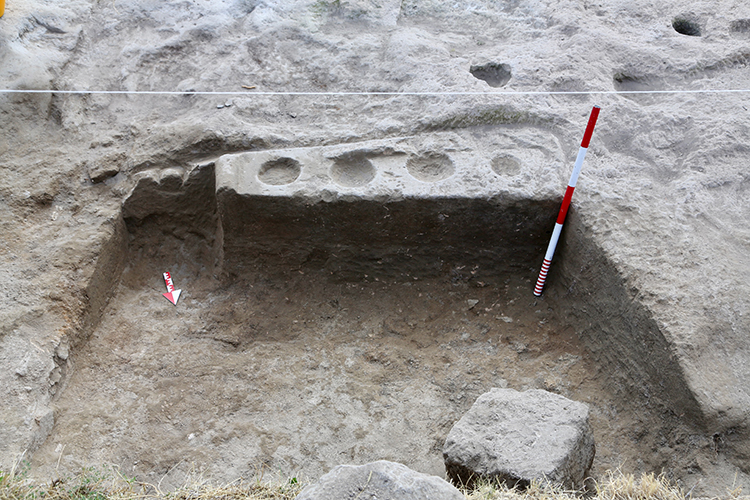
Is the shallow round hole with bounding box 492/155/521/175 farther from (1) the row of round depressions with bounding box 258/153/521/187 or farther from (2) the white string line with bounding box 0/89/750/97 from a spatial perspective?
(2) the white string line with bounding box 0/89/750/97

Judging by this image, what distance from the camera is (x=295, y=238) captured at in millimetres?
3275

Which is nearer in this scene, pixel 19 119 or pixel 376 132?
pixel 376 132

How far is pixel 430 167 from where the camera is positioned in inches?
129

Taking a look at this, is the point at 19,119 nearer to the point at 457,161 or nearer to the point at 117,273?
the point at 117,273

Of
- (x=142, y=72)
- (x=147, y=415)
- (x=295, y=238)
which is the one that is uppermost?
(x=142, y=72)

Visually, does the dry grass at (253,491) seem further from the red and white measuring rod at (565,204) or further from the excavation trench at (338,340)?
the red and white measuring rod at (565,204)

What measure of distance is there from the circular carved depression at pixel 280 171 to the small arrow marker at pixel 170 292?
0.79 m

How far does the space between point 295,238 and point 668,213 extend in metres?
1.83

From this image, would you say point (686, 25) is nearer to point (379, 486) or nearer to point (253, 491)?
point (379, 486)

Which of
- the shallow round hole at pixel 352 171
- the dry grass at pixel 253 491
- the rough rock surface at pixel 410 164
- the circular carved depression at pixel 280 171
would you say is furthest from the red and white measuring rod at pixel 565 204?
the circular carved depression at pixel 280 171

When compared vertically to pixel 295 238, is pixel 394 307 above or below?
below

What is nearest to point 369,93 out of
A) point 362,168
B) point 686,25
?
point 362,168

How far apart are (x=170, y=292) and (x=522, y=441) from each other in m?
2.05

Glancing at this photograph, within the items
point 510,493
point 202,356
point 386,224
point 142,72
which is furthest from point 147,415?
point 142,72
